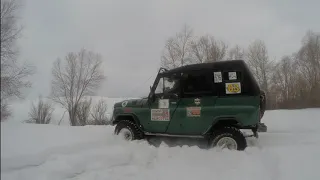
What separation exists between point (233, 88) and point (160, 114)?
1916 millimetres

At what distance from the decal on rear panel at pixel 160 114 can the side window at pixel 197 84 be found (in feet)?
2.26

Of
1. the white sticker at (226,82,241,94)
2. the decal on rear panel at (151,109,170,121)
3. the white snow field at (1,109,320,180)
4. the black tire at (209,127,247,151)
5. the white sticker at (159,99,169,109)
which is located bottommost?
the white snow field at (1,109,320,180)

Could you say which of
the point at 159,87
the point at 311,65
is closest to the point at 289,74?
the point at 311,65

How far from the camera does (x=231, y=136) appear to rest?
549 centimetres

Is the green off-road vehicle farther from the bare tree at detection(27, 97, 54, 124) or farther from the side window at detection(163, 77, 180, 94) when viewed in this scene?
the bare tree at detection(27, 97, 54, 124)

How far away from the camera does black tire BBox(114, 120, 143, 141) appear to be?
6617 mm

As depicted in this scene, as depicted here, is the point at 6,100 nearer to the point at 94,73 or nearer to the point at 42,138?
the point at 42,138

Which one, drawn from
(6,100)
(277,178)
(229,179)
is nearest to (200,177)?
(229,179)

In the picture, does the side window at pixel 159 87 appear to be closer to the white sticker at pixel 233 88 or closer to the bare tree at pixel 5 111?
the white sticker at pixel 233 88

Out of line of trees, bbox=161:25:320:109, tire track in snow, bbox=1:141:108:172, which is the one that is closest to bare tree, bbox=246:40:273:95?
line of trees, bbox=161:25:320:109

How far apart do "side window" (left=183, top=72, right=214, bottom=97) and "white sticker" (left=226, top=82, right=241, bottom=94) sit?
1.20 feet

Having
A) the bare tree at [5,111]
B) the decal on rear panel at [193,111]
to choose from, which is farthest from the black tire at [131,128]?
the bare tree at [5,111]

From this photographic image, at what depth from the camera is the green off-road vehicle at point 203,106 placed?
5.60 m

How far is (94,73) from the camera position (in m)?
3.60
